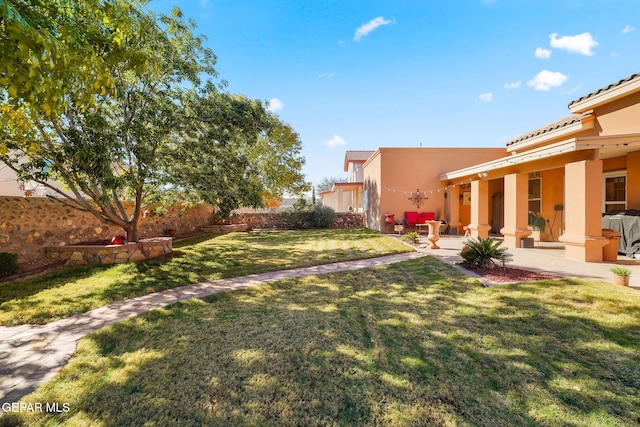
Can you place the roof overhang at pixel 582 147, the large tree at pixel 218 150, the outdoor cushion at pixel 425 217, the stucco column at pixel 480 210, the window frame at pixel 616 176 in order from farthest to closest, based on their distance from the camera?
the outdoor cushion at pixel 425 217, the stucco column at pixel 480 210, the window frame at pixel 616 176, the large tree at pixel 218 150, the roof overhang at pixel 582 147

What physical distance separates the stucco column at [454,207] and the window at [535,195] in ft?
10.3

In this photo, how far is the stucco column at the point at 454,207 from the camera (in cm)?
1376

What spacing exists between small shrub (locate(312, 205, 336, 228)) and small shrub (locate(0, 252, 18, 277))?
581 inches

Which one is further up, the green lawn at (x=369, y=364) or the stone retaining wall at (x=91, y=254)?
the stone retaining wall at (x=91, y=254)

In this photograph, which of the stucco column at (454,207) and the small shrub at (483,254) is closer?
the small shrub at (483,254)

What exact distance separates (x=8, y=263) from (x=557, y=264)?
1254 centimetres

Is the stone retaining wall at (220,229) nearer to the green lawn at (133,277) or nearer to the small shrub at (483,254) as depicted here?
the green lawn at (133,277)

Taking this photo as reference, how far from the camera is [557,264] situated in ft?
20.6

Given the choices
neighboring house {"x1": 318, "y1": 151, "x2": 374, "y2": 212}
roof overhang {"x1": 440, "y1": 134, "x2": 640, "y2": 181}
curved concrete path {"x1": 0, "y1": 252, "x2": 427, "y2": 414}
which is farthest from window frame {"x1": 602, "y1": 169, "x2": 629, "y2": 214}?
neighboring house {"x1": 318, "y1": 151, "x2": 374, "y2": 212}

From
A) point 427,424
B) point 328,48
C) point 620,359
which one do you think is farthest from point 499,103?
point 427,424

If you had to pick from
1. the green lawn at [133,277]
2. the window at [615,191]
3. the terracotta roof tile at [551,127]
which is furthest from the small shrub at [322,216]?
the window at [615,191]

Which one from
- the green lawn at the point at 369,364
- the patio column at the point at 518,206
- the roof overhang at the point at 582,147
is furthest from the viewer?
the patio column at the point at 518,206
